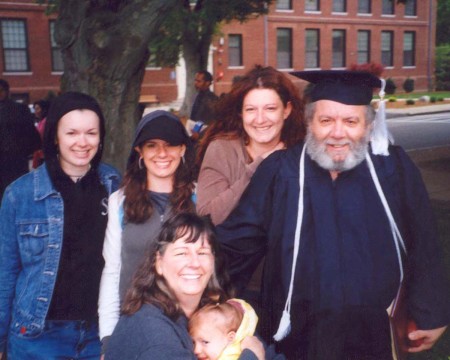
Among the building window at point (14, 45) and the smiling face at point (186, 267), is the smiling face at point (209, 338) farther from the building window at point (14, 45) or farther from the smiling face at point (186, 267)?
the building window at point (14, 45)

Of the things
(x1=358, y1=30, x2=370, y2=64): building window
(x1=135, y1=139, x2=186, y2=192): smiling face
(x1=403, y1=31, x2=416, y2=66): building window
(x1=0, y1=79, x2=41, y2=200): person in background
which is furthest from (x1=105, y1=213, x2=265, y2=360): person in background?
(x1=403, y1=31, x2=416, y2=66): building window

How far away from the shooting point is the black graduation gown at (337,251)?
8.20ft

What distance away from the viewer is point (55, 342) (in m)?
2.71

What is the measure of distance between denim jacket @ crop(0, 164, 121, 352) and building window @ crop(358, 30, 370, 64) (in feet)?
119

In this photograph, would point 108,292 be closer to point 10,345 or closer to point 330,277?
point 10,345

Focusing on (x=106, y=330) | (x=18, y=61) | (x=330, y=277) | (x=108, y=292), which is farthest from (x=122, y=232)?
(x=18, y=61)

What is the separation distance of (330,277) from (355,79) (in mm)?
986

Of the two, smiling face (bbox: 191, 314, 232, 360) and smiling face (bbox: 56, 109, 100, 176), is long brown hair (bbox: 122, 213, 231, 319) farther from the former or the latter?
smiling face (bbox: 56, 109, 100, 176)

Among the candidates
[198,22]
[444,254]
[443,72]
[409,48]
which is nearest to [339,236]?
[444,254]

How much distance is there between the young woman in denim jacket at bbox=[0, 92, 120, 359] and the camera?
2.63 m

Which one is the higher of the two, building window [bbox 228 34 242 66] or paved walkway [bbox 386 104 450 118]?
building window [bbox 228 34 242 66]

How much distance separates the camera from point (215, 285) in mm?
2424

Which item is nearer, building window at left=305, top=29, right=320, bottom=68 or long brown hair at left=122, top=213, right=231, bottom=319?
long brown hair at left=122, top=213, right=231, bottom=319

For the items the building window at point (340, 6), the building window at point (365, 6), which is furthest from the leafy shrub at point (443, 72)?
the building window at point (340, 6)
